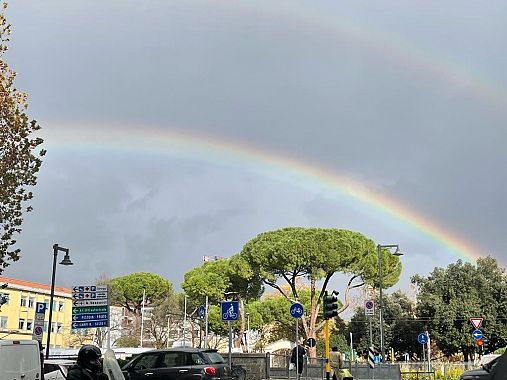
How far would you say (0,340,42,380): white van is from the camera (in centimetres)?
1052

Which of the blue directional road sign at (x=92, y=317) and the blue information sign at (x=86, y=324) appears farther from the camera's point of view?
the blue directional road sign at (x=92, y=317)

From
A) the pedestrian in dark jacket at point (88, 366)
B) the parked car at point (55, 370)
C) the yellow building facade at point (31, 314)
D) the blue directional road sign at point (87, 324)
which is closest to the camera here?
the pedestrian in dark jacket at point (88, 366)

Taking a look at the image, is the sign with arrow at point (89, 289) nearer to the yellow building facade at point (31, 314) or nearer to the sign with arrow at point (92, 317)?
the sign with arrow at point (92, 317)

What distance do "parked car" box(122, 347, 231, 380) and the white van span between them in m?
5.98

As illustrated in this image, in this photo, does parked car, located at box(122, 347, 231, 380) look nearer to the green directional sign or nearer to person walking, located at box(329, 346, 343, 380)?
the green directional sign

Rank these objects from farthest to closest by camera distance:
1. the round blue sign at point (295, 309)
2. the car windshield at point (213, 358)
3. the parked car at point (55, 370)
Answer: the round blue sign at point (295, 309)
the car windshield at point (213, 358)
the parked car at point (55, 370)

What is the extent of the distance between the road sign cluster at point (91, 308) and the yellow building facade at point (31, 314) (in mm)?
52535

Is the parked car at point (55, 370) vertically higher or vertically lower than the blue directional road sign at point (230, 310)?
lower

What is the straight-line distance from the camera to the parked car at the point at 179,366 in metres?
17.1

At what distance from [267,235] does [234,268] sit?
5075 millimetres

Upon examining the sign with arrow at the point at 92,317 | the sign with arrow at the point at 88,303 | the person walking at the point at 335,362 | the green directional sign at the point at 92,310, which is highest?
the sign with arrow at the point at 88,303

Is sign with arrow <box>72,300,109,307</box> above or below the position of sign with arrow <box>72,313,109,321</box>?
above

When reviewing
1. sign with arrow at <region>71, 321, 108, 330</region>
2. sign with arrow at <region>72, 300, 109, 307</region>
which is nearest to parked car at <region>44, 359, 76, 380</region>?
sign with arrow at <region>71, 321, 108, 330</region>

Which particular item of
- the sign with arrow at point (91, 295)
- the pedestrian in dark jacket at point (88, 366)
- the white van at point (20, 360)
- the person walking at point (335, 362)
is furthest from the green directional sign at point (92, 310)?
the pedestrian in dark jacket at point (88, 366)
